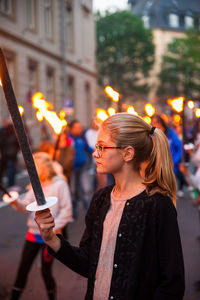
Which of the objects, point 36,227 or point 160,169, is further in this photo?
point 36,227

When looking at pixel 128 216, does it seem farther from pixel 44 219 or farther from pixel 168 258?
pixel 44 219

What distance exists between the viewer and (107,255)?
2191mm

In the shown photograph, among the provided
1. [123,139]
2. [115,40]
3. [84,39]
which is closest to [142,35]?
[115,40]

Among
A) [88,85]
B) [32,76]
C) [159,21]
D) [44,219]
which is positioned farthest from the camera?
[159,21]

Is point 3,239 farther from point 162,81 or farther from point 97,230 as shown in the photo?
point 162,81

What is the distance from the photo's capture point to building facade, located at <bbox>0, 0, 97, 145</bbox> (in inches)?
811

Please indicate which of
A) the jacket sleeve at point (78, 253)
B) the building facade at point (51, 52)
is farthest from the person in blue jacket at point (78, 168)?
the building facade at point (51, 52)

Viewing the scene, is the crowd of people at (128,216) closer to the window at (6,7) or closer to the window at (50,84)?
the window at (6,7)

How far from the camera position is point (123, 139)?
7.25 ft

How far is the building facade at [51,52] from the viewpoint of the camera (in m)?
20.6

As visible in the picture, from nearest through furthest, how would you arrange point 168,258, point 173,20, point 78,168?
point 168,258 < point 78,168 < point 173,20

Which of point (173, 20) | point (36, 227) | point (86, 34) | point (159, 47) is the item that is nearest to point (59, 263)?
point (36, 227)

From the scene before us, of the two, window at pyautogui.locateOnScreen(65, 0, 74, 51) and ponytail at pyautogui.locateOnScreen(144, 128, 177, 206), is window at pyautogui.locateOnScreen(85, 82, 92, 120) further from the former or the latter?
ponytail at pyautogui.locateOnScreen(144, 128, 177, 206)

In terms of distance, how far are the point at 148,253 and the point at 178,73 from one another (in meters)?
62.2
